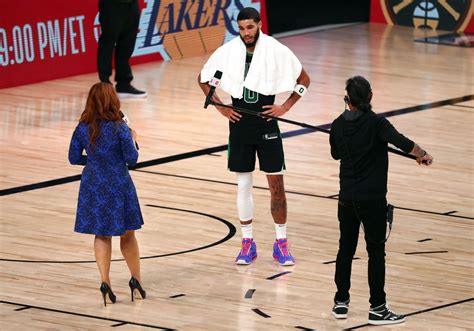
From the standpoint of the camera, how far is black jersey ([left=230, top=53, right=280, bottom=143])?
29.1 feet

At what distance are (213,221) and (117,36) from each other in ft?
17.6

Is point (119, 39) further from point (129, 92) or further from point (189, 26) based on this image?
point (189, 26)

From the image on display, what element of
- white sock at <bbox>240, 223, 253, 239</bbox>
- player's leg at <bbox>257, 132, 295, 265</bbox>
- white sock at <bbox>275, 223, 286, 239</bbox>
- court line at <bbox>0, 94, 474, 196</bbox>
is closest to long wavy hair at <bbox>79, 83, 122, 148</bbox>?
player's leg at <bbox>257, 132, 295, 265</bbox>

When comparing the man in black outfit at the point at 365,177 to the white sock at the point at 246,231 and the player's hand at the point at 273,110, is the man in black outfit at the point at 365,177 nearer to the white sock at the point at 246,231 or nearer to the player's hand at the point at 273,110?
the player's hand at the point at 273,110

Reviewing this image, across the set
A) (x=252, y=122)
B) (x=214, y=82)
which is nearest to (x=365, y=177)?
(x=252, y=122)

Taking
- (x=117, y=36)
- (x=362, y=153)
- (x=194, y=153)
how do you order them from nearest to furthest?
(x=362, y=153)
(x=194, y=153)
(x=117, y=36)

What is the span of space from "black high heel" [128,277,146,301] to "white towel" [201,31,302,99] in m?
1.53

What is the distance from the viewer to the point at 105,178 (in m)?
7.97

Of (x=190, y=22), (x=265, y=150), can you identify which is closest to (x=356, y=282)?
(x=265, y=150)

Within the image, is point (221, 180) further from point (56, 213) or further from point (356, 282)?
point (356, 282)

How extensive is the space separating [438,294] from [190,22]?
33.8 ft

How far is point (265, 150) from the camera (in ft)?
29.1

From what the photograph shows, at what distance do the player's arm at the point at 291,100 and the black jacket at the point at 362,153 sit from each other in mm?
1080

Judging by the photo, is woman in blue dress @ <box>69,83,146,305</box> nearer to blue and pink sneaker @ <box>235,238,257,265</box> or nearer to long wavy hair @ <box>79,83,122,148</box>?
long wavy hair @ <box>79,83,122,148</box>
